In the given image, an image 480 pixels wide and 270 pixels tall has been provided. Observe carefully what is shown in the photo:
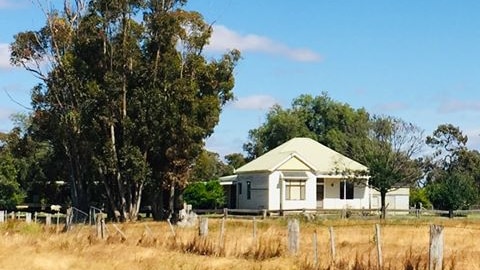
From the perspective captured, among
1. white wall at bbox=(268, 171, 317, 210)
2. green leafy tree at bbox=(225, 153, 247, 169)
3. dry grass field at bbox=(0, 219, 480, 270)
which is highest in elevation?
green leafy tree at bbox=(225, 153, 247, 169)

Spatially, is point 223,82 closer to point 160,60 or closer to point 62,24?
point 160,60

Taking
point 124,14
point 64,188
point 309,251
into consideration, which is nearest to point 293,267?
point 309,251

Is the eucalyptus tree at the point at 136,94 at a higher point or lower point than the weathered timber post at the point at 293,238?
higher

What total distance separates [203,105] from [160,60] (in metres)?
3.83

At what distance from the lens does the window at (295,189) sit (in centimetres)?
6606

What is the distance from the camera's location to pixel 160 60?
5238 cm

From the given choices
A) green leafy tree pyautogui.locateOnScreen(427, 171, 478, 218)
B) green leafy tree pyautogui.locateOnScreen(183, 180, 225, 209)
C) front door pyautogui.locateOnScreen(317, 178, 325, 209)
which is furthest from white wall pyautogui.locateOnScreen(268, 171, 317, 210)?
green leafy tree pyautogui.locateOnScreen(427, 171, 478, 218)

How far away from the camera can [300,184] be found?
2621 inches

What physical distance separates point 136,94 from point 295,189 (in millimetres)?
19315

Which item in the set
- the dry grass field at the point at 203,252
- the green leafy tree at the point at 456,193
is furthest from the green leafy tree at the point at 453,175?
the dry grass field at the point at 203,252

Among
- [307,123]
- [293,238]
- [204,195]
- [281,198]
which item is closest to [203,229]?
[293,238]

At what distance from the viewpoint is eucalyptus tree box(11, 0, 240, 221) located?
51.1 m

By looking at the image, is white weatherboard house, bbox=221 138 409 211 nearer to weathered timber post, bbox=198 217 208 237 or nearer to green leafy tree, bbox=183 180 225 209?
green leafy tree, bbox=183 180 225 209

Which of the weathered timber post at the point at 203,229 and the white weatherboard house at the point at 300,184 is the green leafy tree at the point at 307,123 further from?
the weathered timber post at the point at 203,229
